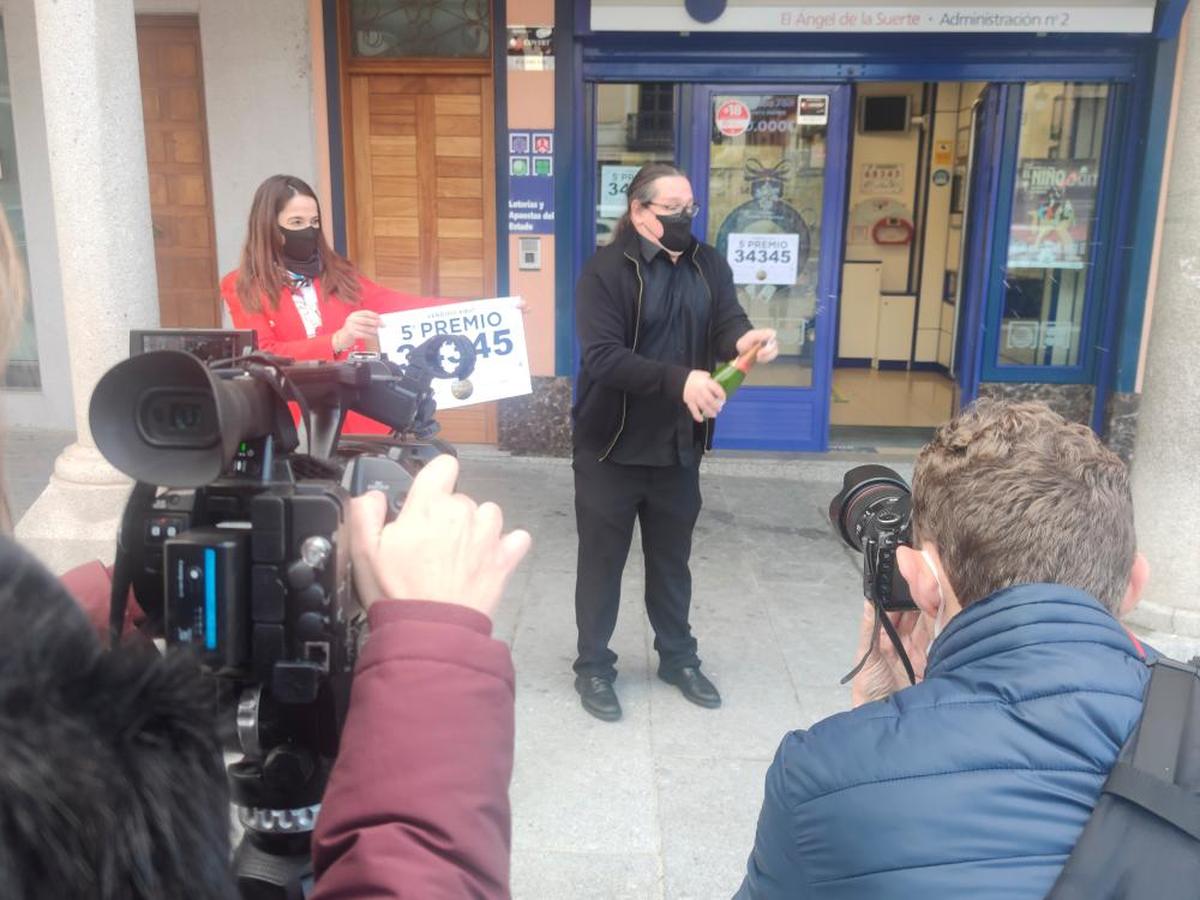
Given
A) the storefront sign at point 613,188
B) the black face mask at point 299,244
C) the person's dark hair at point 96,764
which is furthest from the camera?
the storefront sign at point 613,188

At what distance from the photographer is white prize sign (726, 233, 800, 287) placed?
289 inches

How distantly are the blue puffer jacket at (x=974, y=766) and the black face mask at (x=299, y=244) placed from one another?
2.89m

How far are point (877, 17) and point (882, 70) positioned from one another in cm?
36

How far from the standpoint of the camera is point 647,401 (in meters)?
3.73

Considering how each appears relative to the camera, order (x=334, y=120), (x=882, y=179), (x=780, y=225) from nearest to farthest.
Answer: (x=334, y=120) < (x=780, y=225) < (x=882, y=179)

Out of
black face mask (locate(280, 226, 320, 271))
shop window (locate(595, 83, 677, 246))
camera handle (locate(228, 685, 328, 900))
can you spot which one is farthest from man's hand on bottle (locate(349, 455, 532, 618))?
shop window (locate(595, 83, 677, 246))

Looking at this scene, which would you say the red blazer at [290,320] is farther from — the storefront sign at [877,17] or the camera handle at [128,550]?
the storefront sign at [877,17]

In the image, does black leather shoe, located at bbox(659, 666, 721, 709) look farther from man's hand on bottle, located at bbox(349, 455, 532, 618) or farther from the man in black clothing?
man's hand on bottle, located at bbox(349, 455, 532, 618)

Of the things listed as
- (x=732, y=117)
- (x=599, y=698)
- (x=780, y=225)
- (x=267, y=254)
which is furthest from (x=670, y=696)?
(x=732, y=117)

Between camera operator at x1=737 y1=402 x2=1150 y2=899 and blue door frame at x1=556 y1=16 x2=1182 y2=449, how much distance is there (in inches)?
225

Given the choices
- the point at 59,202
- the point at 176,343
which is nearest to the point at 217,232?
the point at 59,202

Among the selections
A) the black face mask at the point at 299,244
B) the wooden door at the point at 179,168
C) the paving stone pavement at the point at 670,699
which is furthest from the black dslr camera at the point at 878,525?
the wooden door at the point at 179,168

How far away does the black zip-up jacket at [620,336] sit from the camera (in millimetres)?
3557

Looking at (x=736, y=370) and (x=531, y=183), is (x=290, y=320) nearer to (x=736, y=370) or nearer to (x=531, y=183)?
(x=736, y=370)
